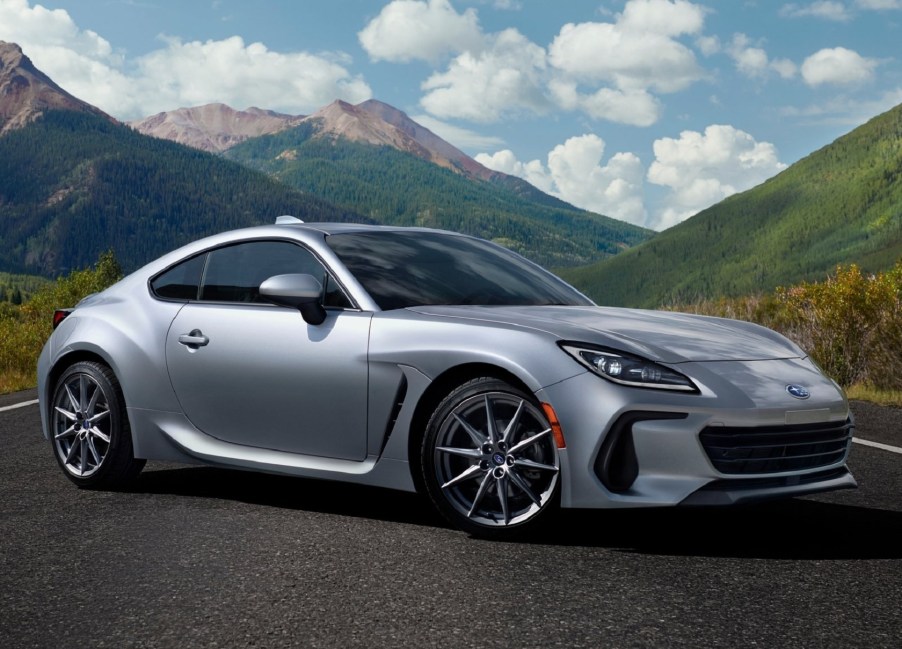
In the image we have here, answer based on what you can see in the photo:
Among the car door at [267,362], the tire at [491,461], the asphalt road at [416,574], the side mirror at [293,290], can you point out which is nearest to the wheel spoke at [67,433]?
the asphalt road at [416,574]

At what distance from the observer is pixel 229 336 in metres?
5.40

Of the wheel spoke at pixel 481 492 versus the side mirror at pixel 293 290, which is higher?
the side mirror at pixel 293 290

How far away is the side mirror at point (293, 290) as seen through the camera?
195 inches

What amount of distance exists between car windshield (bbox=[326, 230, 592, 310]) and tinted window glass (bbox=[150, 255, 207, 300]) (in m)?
0.86

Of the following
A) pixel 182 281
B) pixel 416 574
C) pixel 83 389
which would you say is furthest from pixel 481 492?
pixel 83 389

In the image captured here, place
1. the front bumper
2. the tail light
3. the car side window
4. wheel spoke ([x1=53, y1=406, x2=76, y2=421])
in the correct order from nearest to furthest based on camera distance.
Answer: the front bumper < the car side window < wheel spoke ([x1=53, y1=406, x2=76, y2=421]) < the tail light

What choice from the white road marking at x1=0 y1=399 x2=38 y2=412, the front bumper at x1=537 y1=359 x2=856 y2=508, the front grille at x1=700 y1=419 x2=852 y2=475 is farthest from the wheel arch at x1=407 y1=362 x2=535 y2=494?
the white road marking at x1=0 y1=399 x2=38 y2=412

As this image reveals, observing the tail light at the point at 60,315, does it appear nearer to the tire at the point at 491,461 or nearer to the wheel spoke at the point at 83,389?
the wheel spoke at the point at 83,389

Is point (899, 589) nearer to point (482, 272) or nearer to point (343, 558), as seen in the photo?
point (343, 558)

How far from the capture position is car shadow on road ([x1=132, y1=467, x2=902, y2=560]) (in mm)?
4449

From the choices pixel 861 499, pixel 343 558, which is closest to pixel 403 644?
pixel 343 558

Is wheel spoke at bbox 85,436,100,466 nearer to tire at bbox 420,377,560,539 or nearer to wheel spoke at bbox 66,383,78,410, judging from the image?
wheel spoke at bbox 66,383,78,410

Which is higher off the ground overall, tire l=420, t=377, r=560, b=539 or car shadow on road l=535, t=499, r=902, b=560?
tire l=420, t=377, r=560, b=539

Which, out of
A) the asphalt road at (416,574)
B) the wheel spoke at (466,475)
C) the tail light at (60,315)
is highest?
the tail light at (60,315)
